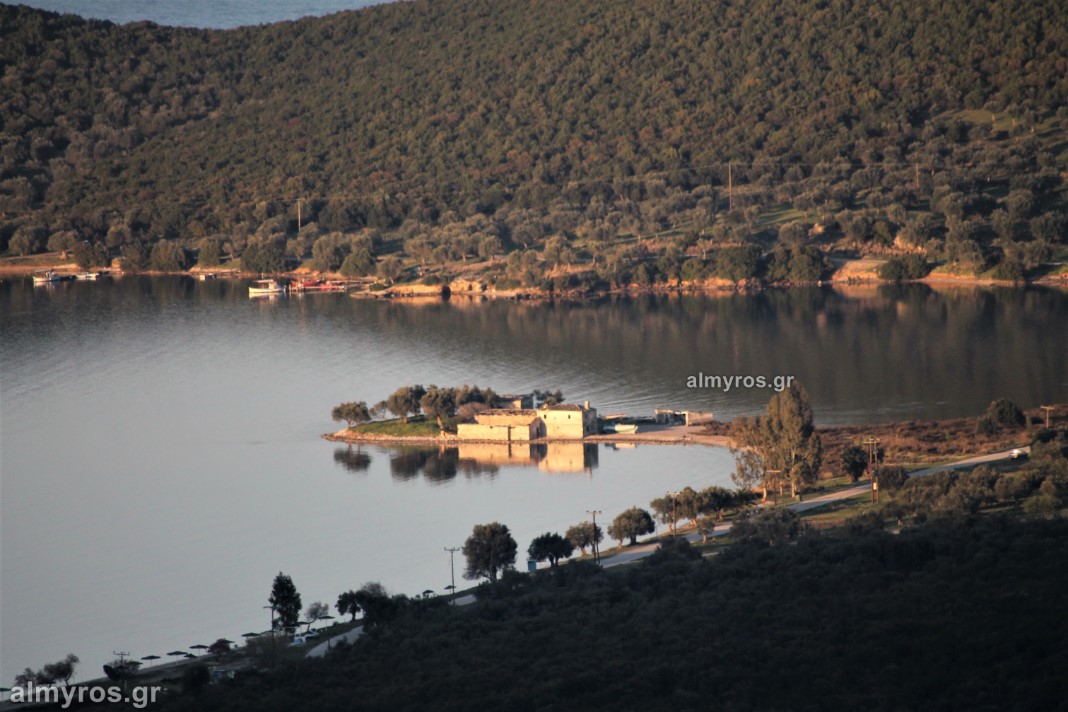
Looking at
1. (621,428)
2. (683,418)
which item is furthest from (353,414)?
(683,418)

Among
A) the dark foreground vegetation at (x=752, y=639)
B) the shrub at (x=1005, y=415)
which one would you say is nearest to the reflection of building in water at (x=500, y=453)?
the shrub at (x=1005, y=415)

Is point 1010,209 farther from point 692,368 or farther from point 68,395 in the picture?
point 68,395

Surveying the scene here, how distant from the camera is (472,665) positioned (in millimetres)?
22172

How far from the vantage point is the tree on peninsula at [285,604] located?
27234 mm

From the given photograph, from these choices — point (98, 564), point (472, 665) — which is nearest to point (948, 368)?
point (98, 564)

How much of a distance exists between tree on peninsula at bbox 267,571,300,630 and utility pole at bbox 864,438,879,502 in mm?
12196

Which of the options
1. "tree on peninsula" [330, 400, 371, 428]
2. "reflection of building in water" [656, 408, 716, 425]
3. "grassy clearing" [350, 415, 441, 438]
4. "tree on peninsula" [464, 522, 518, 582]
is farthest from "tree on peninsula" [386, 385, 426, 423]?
"tree on peninsula" [464, 522, 518, 582]

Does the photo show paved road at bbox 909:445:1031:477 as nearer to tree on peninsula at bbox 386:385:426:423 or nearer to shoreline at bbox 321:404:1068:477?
shoreline at bbox 321:404:1068:477

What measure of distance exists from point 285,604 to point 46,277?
63.1 metres

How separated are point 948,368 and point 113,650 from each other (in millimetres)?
31183

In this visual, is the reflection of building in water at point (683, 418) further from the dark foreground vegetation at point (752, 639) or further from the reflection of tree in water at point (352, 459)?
the dark foreground vegetation at point (752, 639)

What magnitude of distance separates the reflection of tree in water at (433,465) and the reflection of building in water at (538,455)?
1.11 feet

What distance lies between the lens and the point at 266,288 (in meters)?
80.5

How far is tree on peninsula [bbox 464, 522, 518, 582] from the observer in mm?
30422
